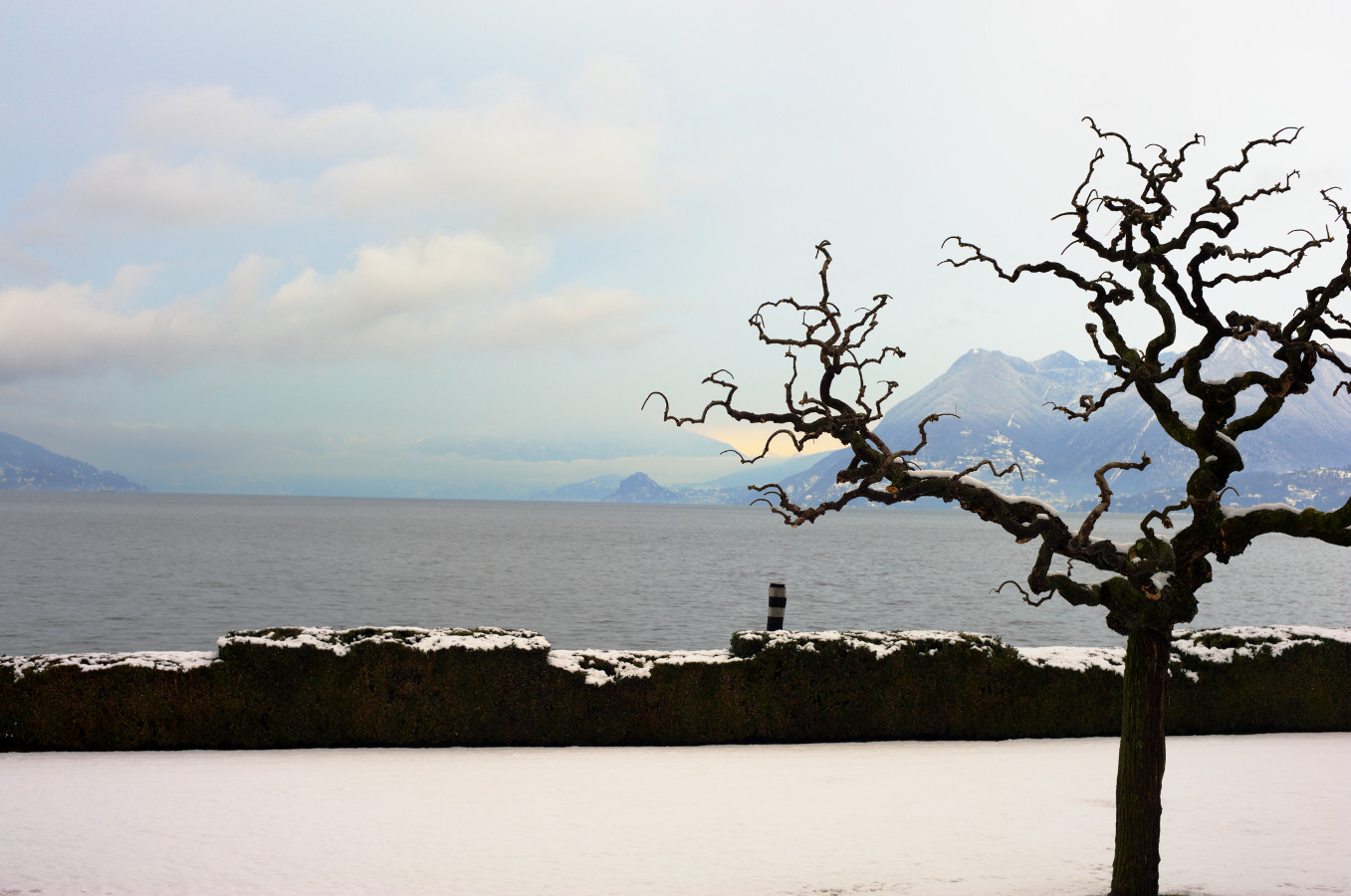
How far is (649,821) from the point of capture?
28.1ft

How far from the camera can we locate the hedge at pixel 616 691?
1070 centimetres

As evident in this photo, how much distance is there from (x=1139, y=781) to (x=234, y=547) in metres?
69.7

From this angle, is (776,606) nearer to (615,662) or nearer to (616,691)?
(615,662)

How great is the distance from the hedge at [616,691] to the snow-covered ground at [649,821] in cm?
37

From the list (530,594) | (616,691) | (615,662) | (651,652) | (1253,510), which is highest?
(1253,510)

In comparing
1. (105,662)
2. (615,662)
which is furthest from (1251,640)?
(105,662)

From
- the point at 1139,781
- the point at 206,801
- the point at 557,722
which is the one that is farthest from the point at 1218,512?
the point at 206,801

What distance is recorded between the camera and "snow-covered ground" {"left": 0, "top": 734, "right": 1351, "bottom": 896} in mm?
7129

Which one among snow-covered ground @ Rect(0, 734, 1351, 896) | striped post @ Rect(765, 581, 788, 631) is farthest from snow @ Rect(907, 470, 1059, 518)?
striped post @ Rect(765, 581, 788, 631)

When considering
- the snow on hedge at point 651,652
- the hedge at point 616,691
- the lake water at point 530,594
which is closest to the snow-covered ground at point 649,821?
the hedge at point 616,691

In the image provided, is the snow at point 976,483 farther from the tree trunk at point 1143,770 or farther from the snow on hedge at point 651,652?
the snow on hedge at point 651,652

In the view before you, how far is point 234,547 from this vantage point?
2625 inches

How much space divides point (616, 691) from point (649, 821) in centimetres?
310

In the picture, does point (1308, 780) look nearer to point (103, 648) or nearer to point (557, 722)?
point (557, 722)
